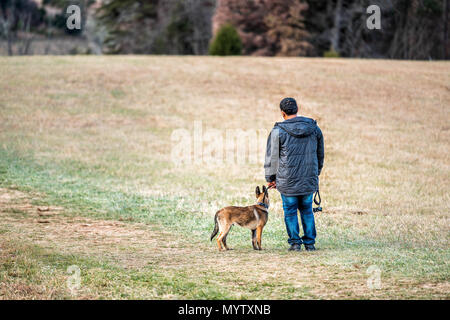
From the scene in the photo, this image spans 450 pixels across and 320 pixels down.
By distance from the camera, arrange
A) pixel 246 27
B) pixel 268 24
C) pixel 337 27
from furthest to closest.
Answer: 1. pixel 246 27
2. pixel 337 27
3. pixel 268 24

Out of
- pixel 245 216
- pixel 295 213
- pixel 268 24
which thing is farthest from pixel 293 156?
pixel 268 24

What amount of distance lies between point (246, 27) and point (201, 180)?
119 ft

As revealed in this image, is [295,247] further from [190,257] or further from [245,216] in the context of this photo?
[190,257]

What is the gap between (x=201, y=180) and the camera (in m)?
17.2

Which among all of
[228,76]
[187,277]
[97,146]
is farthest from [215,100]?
[187,277]

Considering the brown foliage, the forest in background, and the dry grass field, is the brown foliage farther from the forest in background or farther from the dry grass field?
the dry grass field

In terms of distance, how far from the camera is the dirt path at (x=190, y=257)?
648cm

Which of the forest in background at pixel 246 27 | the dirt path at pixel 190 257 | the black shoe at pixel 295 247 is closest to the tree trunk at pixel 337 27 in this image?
the forest in background at pixel 246 27

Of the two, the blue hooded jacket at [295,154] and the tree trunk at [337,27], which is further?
the tree trunk at [337,27]

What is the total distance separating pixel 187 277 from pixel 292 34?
44366mm

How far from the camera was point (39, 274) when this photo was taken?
7.02m

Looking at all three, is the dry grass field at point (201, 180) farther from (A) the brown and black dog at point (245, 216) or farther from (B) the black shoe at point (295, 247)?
(A) the brown and black dog at point (245, 216)

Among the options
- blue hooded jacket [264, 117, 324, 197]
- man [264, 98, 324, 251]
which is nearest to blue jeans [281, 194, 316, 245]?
man [264, 98, 324, 251]

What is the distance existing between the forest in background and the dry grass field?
1383 cm
